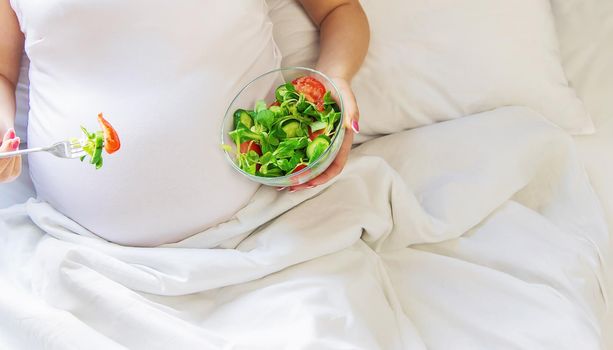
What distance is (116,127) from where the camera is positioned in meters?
0.82

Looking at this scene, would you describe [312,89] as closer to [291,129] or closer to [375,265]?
[291,129]

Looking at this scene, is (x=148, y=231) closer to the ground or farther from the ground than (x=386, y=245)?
farther from the ground

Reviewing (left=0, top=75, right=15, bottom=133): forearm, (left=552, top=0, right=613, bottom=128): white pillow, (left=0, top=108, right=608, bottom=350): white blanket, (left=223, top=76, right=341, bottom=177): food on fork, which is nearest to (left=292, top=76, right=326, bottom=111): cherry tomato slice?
(left=223, top=76, right=341, bottom=177): food on fork

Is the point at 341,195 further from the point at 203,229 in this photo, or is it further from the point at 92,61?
the point at 92,61

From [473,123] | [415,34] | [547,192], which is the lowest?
[547,192]

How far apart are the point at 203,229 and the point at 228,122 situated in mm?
161

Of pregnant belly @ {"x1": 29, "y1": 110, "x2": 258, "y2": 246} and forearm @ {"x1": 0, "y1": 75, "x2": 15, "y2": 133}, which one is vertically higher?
forearm @ {"x1": 0, "y1": 75, "x2": 15, "y2": 133}

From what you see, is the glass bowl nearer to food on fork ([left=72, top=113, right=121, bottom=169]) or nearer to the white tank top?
the white tank top

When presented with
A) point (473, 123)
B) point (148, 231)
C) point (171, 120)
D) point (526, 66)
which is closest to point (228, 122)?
point (171, 120)

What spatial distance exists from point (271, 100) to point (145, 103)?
183 millimetres

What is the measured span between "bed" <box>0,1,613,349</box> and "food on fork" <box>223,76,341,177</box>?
0.09 metres

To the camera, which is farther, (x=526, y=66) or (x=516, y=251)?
(x=526, y=66)

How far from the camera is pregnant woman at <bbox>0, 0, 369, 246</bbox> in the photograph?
82 cm

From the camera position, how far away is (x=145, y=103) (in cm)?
83
